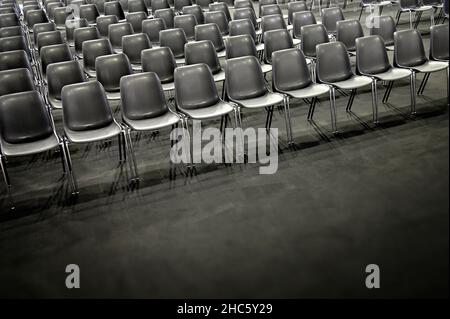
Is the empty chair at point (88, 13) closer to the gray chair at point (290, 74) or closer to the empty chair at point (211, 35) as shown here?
the empty chair at point (211, 35)

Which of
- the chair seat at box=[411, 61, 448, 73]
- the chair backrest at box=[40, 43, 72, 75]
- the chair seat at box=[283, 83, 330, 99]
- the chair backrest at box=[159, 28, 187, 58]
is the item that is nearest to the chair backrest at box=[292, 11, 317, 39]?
the chair backrest at box=[159, 28, 187, 58]

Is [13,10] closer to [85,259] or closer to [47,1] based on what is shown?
[47,1]

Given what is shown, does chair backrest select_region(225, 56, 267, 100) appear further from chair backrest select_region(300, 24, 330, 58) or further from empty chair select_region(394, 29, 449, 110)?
empty chair select_region(394, 29, 449, 110)

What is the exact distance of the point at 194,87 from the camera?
6.00 metres

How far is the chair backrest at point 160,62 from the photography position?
674 centimetres

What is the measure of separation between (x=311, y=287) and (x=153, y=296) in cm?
106

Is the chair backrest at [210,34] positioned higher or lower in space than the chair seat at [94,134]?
higher

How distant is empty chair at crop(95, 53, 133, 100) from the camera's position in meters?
6.57

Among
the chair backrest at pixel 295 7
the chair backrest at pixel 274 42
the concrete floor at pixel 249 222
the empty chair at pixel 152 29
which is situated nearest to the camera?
the concrete floor at pixel 249 222

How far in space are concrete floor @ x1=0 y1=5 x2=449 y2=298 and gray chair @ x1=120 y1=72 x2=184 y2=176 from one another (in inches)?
18.0

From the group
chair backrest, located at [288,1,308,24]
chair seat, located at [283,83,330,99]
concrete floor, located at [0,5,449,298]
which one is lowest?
concrete floor, located at [0,5,449,298]

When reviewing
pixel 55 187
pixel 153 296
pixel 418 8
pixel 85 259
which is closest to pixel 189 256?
pixel 153 296

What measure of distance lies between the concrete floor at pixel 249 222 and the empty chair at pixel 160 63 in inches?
33.3

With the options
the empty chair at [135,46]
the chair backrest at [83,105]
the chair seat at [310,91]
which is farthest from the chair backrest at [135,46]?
the chair seat at [310,91]
